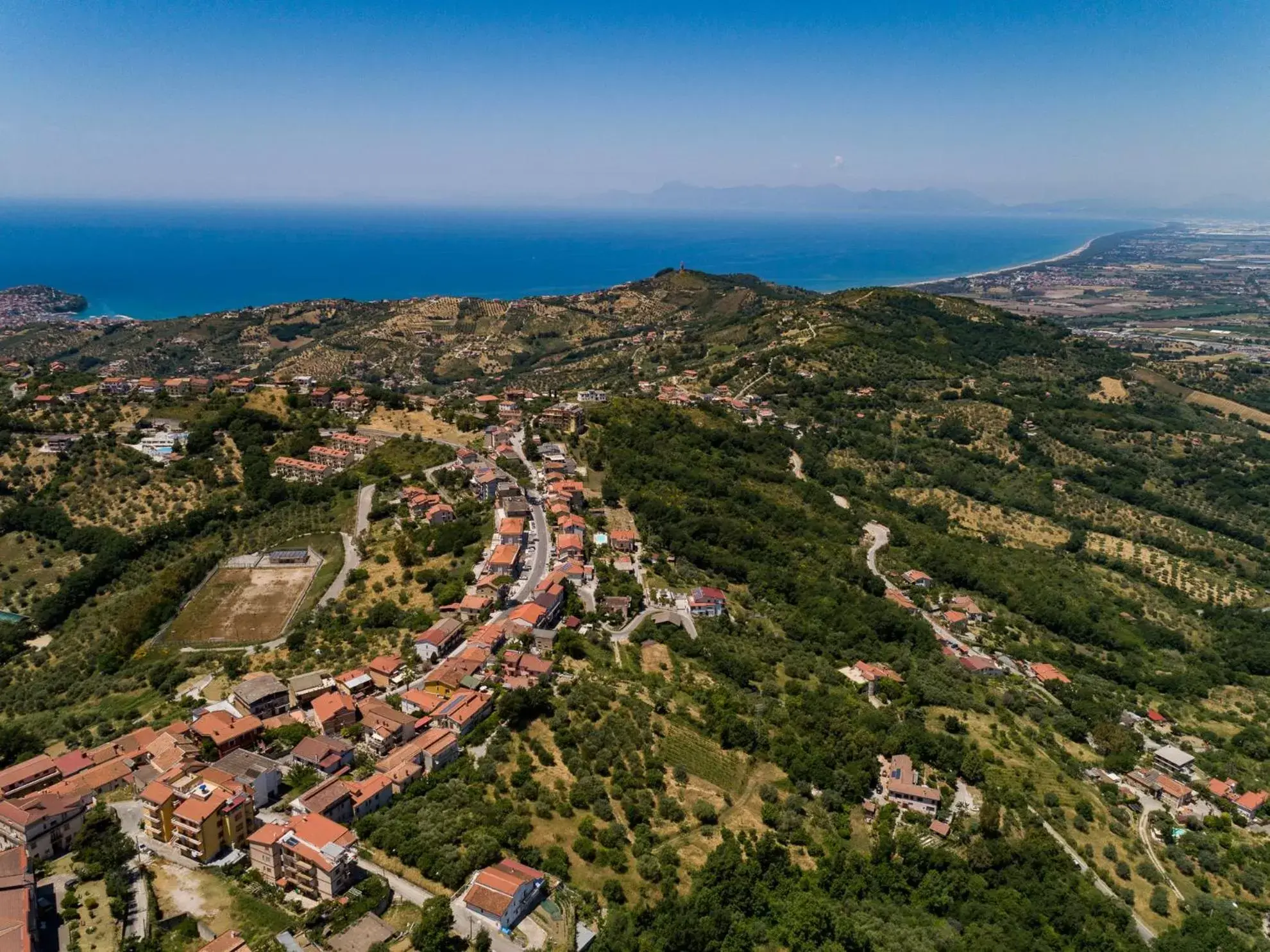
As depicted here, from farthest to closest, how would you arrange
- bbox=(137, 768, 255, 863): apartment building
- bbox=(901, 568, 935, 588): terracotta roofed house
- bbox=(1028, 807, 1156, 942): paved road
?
1. bbox=(901, 568, 935, 588): terracotta roofed house
2. bbox=(1028, 807, 1156, 942): paved road
3. bbox=(137, 768, 255, 863): apartment building

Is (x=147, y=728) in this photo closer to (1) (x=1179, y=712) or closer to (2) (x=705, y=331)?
(1) (x=1179, y=712)

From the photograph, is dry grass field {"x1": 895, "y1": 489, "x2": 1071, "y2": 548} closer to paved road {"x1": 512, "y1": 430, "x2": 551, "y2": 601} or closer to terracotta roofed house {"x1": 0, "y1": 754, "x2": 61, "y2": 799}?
paved road {"x1": 512, "y1": 430, "x2": 551, "y2": 601}

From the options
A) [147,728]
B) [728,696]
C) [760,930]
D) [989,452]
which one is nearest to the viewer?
[760,930]

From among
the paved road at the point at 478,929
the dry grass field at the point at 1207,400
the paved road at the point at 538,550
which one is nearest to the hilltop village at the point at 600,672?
the paved road at the point at 478,929

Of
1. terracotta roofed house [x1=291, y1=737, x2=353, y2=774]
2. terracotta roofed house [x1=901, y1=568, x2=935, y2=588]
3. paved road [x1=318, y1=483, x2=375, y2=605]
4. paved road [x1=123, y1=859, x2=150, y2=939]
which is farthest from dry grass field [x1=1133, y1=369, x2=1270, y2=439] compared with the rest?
paved road [x1=123, y1=859, x2=150, y2=939]

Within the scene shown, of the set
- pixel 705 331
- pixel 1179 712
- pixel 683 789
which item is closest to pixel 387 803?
pixel 683 789

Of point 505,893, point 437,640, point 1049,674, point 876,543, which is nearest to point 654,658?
point 437,640
